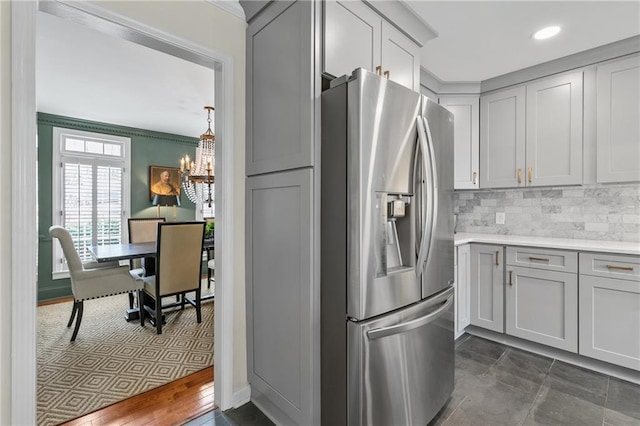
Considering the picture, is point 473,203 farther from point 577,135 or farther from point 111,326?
point 111,326

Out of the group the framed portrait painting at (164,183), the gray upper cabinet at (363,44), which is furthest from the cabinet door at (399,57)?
the framed portrait painting at (164,183)

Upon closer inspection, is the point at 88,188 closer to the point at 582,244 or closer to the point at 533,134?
the point at 533,134

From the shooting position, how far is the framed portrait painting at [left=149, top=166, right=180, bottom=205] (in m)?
5.11

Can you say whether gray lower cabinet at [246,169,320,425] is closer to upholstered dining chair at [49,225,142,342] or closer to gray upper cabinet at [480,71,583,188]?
upholstered dining chair at [49,225,142,342]

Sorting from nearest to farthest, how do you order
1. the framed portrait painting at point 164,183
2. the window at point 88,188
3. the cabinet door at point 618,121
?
the cabinet door at point 618,121 < the window at point 88,188 < the framed portrait painting at point 164,183

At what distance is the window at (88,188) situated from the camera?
4258mm

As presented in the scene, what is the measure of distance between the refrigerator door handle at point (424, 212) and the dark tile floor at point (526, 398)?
101 centimetres

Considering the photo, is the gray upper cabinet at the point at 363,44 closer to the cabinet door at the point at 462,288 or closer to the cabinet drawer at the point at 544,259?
the cabinet door at the point at 462,288

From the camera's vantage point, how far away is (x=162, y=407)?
185 cm

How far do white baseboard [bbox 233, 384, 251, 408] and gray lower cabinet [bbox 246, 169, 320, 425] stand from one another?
0.04m

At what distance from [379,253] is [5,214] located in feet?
5.22

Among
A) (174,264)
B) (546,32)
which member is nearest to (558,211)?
(546,32)

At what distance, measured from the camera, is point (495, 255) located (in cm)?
269

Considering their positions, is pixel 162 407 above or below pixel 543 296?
Answer: below
